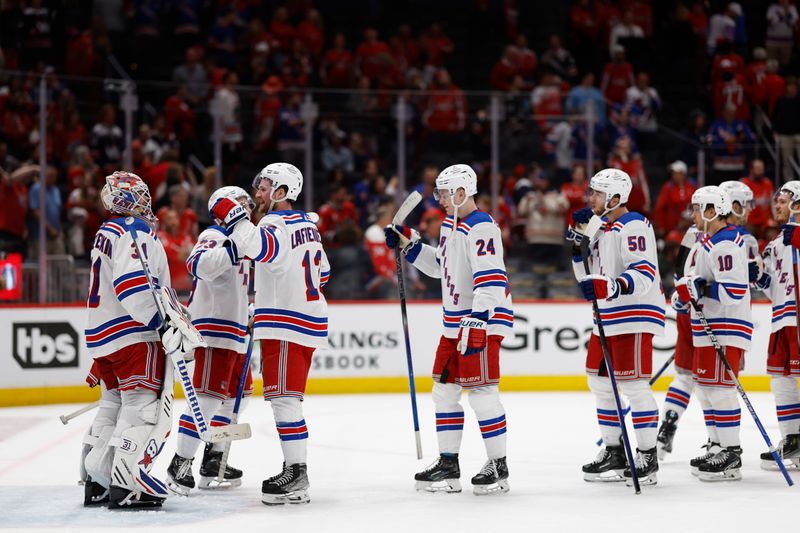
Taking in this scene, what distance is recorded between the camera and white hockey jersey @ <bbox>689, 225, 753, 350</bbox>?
624 centimetres

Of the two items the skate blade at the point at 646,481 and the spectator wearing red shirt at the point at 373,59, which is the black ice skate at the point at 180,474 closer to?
the skate blade at the point at 646,481

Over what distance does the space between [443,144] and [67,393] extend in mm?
4077

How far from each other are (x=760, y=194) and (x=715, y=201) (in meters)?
4.89

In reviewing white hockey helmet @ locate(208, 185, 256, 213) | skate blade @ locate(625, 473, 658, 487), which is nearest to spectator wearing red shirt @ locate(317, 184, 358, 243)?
white hockey helmet @ locate(208, 185, 256, 213)

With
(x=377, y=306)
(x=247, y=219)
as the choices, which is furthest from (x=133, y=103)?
(x=247, y=219)

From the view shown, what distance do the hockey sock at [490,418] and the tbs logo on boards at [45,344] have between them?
188 inches

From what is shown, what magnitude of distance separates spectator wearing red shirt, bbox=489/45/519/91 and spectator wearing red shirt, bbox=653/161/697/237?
3.31 m

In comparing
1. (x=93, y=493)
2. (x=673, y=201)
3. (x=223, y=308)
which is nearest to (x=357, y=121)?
(x=673, y=201)

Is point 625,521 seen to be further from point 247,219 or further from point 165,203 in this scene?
point 165,203

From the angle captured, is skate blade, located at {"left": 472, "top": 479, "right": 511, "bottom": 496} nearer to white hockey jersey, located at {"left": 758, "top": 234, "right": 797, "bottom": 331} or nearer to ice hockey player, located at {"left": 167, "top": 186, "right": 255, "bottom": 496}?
ice hockey player, located at {"left": 167, "top": 186, "right": 255, "bottom": 496}

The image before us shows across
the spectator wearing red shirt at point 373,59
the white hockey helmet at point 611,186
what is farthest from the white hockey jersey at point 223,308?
the spectator wearing red shirt at point 373,59

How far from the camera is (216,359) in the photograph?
5891mm

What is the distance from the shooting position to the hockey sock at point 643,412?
234 inches

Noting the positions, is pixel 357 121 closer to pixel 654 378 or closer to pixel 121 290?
pixel 654 378
